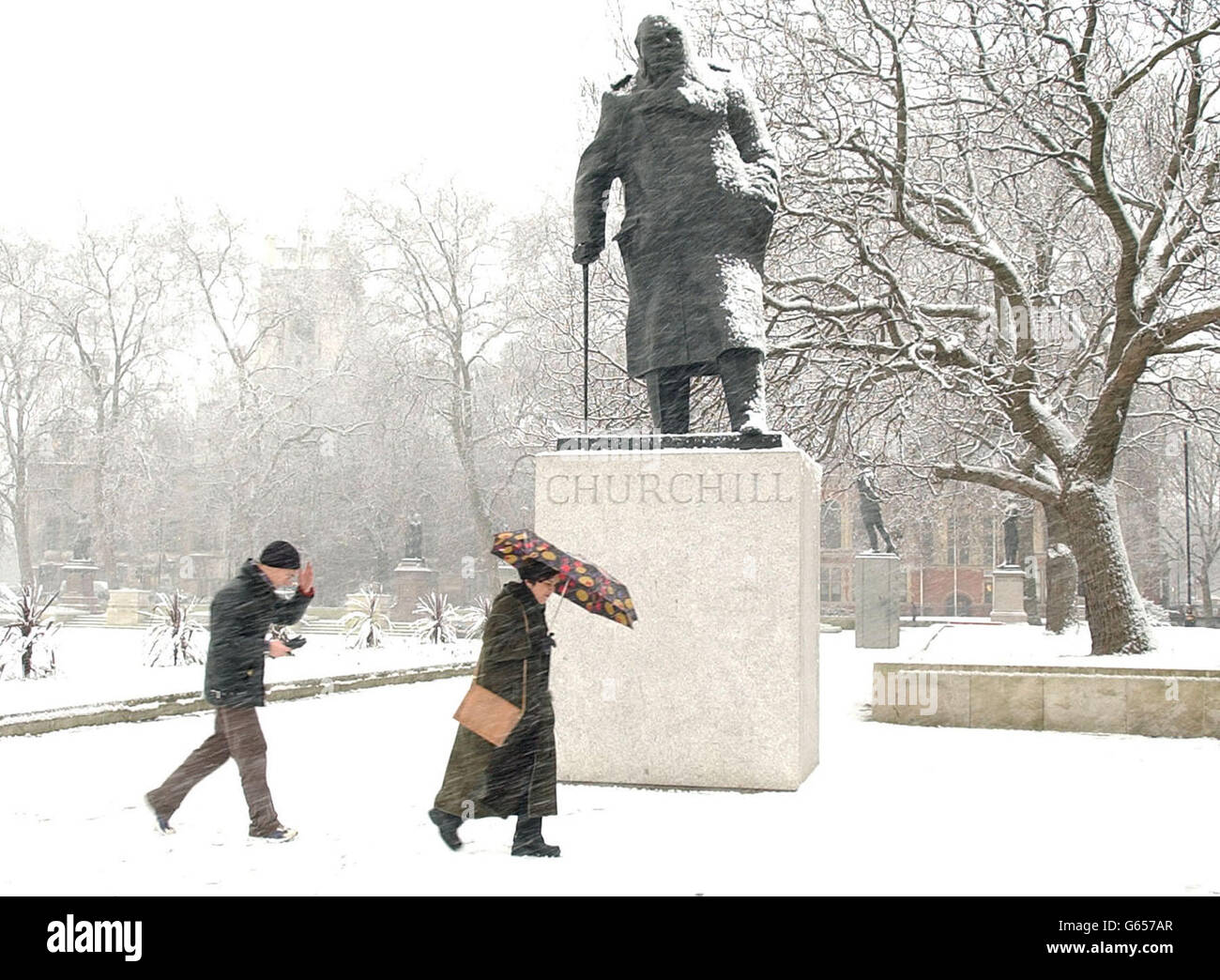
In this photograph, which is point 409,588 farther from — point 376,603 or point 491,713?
point 491,713

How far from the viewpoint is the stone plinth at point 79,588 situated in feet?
134

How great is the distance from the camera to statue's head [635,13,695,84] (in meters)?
7.93

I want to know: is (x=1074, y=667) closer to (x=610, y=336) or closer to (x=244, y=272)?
(x=610, y=336)

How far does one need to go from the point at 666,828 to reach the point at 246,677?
2.31 m

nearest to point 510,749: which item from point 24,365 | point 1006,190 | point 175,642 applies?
point 175,642

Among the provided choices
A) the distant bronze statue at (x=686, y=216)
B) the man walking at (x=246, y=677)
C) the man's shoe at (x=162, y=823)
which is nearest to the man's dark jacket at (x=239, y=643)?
the man walking at (x=246, y=677)

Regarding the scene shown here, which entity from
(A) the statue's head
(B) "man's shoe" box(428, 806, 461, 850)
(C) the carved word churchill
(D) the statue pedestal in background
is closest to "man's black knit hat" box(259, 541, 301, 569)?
(B) "man's shoe" box(428, 806, 461, 850)

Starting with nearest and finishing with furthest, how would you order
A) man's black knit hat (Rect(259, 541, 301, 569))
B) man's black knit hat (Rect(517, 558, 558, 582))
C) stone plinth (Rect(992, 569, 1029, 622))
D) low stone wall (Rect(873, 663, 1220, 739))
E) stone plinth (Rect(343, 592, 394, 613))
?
man's black knit hat (Rect(517, 558, 558, 582)), man's black knit hat (Rect(259, 541, 301, 569)), low stone wall (Rect(873, 663, 1220, 739)), stone plinth (Rect(343, 592, 394, 613)), stone plinth (Rect(992, 569, 1029, 622))

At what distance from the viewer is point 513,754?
548cm

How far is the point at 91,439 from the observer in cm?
4112

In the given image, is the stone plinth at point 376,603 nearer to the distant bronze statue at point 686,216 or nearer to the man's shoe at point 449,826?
the distant bronze statue at point 686,216

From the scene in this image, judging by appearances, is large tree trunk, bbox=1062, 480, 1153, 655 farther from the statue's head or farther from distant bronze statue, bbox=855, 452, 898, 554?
the statue's head

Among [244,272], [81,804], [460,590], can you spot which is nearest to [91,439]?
[244,272]

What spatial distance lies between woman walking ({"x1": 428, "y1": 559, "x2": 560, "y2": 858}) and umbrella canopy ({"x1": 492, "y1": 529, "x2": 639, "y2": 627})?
0.06m
